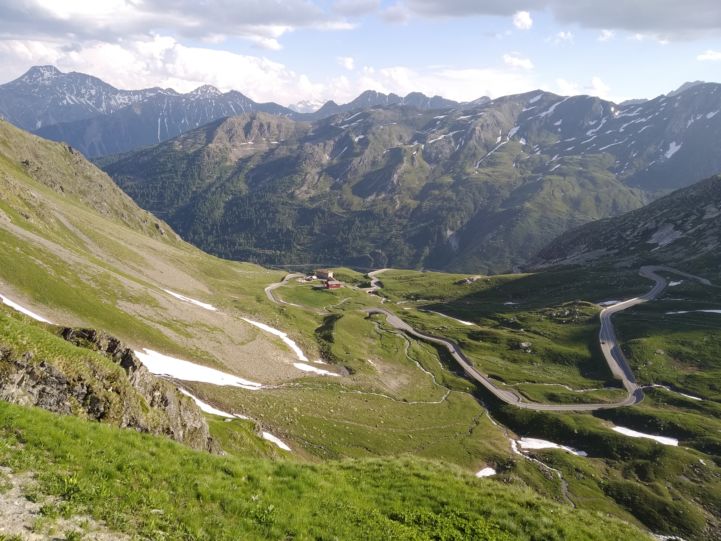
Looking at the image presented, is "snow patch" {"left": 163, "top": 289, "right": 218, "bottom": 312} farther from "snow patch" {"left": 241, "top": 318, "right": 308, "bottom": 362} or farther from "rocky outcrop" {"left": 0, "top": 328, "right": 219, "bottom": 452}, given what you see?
"rocky outcrop" {"left": 0, "top": 328, "right": 219, "bottom": 452}

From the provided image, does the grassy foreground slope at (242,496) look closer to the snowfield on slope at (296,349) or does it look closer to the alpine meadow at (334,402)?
the alpine meadow at (334,402)

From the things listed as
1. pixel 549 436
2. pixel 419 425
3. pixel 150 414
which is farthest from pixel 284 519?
pixel 549 436

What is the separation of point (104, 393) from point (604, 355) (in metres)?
124

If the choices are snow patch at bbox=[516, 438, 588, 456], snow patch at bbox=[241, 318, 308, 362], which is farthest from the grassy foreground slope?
snow patch at bbox=[241, 318, 308, 362]

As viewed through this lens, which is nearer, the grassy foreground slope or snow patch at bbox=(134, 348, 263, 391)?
the grassy foreground slope

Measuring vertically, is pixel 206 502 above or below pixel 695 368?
above

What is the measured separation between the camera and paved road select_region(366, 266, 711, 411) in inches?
3873

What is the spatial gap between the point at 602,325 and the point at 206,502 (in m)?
147

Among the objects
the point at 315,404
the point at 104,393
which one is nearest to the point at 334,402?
the point at 315,404

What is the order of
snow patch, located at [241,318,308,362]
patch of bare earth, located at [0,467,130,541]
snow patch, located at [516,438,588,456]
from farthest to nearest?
snow patch, located at [241,318,308,362]
snow patch, located at [516,438,588,456]
patch of bare earth, located at [0,467,130,541]

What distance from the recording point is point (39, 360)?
25594mm

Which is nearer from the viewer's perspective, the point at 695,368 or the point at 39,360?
the point at 39,360

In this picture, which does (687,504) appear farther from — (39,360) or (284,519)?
(39,360)

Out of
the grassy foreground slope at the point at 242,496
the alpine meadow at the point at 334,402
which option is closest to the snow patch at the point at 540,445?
the alpine meadow at the point at 334,402
